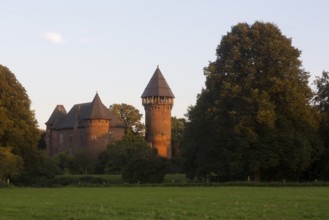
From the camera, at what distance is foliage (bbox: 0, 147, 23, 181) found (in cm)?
4366

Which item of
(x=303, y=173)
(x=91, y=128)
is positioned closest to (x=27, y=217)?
(x=303, y=173)

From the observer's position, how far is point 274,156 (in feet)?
132

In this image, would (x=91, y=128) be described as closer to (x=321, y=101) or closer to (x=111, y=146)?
(x=111, y=146)

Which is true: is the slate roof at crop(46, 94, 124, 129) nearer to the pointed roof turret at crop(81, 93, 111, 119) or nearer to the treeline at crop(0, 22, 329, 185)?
the pointed roof turret at crop(81, 93, 111, 119)

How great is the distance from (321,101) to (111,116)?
5359 cm

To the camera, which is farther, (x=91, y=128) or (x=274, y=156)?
(x=91, y=128)

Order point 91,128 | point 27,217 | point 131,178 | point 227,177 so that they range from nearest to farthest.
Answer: point 27,217 < point 227,177 < point 131,178 < point 91,128

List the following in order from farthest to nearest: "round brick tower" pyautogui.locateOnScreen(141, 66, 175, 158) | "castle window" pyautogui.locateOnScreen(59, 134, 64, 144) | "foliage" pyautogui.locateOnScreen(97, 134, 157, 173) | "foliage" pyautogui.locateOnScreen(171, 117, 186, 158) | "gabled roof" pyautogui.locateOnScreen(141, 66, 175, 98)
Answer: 1. "foliage" pyautogui.locateOnScreen(171, 117, 186, 158)
2. "castle window" pyautogui.locateOnScreen(59, 134, 64, 144)
3. "gabled roof" pyautogui.locateOnScreen(141, 66, 175, 98)
4. "round brick tower" pyautogui.locateOnScreen(141, 66, 175, 158)
5. "foliage" pyautogui.locateOnScreen(97, 134, 157, 173)

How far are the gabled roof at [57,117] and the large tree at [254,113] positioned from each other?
197ft

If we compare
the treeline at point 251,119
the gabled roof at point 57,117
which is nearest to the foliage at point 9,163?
the treeline at point 251,119

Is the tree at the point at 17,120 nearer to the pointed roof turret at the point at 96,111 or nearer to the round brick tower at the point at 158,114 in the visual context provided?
the pointed roof turret at the point at 96,111

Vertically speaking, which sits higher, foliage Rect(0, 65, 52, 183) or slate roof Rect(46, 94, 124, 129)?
slate roof Rect(46, 94, 124, 129)


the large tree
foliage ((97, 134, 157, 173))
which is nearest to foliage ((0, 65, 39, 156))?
the large tree

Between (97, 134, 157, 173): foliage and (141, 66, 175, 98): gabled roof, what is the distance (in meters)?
13.1
